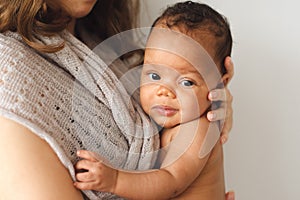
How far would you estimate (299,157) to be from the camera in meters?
1.84

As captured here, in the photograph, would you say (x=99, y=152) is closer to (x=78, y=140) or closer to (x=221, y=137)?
(x=78, y=140)

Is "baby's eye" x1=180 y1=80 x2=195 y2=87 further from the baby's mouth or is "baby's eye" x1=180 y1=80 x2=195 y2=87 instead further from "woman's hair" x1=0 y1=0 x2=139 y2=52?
"woman's hair" x1=0 y1=0 x2=139 y2=52

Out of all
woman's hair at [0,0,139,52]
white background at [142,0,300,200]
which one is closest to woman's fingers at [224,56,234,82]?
woman's hair at [0,0,139,52]

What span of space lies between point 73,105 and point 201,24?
0.32 metres

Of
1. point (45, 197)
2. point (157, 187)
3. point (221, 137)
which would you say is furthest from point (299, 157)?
point (45, 197)

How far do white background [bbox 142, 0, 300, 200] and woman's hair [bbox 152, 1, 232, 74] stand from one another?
514mm

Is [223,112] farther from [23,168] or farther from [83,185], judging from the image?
[23,168]

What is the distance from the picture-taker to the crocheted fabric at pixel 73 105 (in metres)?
1.10

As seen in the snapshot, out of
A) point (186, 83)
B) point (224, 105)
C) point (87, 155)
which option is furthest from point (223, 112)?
point (87, 155)

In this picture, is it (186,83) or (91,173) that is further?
(186,83)

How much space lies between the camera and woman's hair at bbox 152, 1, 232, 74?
4.14ft

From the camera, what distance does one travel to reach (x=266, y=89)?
183 centimetres

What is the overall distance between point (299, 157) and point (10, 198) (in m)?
1.06

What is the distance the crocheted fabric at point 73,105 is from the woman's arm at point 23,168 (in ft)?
0.07
